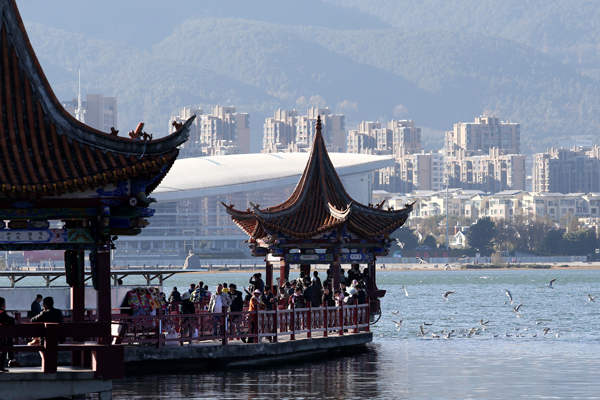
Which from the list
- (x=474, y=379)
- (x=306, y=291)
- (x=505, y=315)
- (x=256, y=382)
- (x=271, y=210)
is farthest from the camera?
(x=505, y=315)

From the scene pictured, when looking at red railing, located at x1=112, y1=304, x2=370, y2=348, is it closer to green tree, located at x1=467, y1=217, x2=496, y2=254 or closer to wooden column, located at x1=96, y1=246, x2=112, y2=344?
wooden column, located at x1=96, y1=246, x2=112, y2=344

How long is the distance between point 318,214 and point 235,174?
14047cm

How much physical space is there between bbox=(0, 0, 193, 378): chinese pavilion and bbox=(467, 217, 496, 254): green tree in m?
146

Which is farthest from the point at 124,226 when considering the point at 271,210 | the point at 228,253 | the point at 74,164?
the point at 228,253

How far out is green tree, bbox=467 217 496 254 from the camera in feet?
527

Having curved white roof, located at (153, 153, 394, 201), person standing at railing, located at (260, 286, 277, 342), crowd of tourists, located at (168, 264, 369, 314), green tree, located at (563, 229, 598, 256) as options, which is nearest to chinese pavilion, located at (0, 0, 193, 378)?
crowd of tourists, located at (168, 264, 369, 314)

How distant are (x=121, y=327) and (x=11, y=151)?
3.37 metres

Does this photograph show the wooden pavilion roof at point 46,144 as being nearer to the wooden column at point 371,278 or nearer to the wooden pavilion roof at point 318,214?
the wooden pavilion roof at point 318,214

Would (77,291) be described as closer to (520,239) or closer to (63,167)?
(63,167)

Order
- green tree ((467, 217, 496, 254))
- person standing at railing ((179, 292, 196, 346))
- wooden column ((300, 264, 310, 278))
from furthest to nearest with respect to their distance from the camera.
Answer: green tree ((467, 217, 496, 254)), wooden column ((300, 264, 310, 278)), person standing at railing ((179, 292, 196, 346))

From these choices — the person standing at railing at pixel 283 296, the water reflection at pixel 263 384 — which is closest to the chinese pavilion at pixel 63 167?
the water reflection at pixel 263 384

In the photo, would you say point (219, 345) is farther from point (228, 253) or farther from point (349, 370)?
point (228, 253)

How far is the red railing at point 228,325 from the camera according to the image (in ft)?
74.0

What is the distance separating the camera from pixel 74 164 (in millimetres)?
16797
